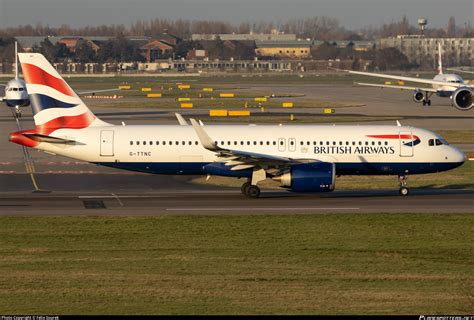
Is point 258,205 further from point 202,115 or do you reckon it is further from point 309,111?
point 309,111

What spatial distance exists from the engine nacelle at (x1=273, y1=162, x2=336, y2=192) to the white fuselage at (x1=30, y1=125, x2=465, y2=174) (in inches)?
82.7

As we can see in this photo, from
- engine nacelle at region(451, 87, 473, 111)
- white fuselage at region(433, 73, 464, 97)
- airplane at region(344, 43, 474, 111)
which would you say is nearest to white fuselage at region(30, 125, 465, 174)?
engine nacelle at region(451, 87, 473, 111)

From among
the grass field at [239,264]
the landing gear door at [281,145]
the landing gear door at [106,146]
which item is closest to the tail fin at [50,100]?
the landing gear door at [106,146]

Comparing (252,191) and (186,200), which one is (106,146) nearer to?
(186,200)

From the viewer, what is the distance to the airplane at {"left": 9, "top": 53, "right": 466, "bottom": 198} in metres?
43.7

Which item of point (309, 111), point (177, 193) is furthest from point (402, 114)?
point (177, 193)

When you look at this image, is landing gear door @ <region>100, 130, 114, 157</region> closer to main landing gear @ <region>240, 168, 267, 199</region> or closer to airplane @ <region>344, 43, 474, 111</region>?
main landing gear @ <region>240, 168, 267, 199</region>

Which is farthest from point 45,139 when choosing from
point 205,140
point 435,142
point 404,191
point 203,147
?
point 435,142

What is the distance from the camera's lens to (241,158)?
4253 cm

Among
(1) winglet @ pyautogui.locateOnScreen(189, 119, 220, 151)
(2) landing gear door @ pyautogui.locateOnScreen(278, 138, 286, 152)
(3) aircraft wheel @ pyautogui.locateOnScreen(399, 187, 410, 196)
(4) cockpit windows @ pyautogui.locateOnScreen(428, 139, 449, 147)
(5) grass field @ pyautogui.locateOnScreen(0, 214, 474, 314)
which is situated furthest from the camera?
(4) cockpit windows @ pyautogui.locateOnScreen(428, 139, 449, 147)

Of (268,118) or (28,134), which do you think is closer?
(28,134)

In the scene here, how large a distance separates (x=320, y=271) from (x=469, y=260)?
5.03 meters

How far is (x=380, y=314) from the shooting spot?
23344mm

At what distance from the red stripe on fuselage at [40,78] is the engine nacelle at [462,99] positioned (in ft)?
171
